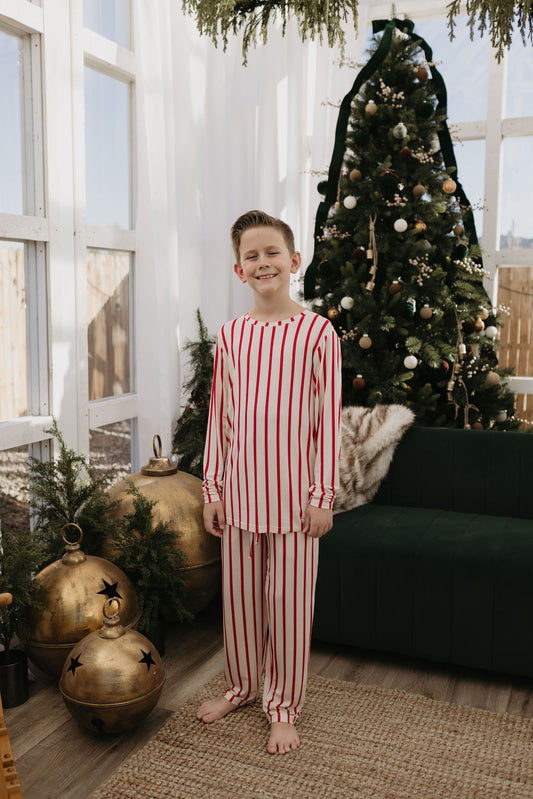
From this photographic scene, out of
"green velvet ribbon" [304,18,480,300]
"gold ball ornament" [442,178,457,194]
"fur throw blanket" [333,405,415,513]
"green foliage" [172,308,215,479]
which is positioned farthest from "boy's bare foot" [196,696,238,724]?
"gold ball ornament" [442,178,457,194]

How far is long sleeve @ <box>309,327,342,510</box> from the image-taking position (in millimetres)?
1890

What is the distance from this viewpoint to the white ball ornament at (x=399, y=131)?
3035 mm

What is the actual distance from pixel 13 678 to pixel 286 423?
1.13 metres

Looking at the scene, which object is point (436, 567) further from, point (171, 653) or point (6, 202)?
point (6, 202)

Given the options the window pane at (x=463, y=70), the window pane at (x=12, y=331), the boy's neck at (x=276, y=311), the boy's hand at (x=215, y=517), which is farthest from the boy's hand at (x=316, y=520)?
the window pane at (x=463, y=70)

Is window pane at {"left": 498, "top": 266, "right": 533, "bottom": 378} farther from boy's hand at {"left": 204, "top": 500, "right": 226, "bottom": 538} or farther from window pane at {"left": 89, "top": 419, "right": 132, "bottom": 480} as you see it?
boy's hand at {"left": 204, "top": 500, "right": 226, "bottom": 538}

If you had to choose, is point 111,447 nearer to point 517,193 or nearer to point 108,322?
point 108,322

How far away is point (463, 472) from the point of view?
284 cm

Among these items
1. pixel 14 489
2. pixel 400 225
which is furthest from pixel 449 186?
pixel 14 489

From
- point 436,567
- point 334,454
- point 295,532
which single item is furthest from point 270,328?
point 436,567

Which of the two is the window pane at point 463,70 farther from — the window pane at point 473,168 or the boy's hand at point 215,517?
the boy's hand at point 215,517

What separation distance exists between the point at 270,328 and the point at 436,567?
990 mm

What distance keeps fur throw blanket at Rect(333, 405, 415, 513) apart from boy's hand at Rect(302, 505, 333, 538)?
834 mm

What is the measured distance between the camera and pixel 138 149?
9.86 ft
